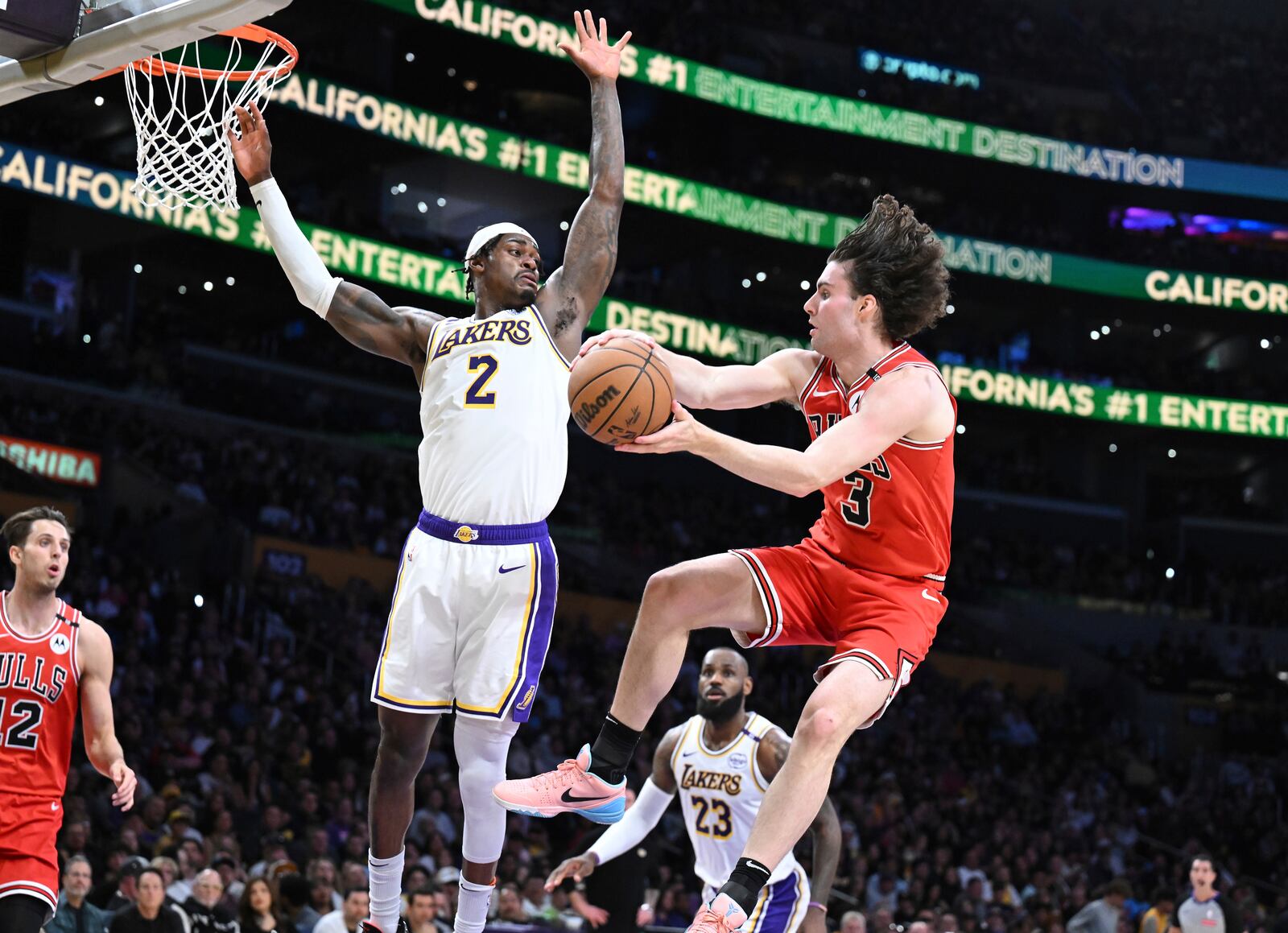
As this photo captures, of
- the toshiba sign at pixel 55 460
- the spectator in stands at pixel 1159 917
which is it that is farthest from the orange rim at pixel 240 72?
the toshiba sign at pixel 55 460

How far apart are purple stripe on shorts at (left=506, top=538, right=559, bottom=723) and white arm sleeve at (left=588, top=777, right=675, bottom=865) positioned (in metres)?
2.26

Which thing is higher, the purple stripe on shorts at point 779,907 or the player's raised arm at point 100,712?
the player's raised arm at point 100,712

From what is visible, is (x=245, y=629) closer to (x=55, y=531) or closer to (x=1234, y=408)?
(x=55, y=531)

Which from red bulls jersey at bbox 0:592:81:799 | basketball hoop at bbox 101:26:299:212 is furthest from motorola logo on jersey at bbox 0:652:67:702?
basketball hoop at bbox 101:26:299:212

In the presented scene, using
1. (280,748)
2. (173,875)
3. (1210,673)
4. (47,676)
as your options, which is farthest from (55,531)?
(1210,673)

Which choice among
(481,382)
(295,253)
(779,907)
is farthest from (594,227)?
(779,907)

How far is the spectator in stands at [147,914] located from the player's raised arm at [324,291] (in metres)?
4.52

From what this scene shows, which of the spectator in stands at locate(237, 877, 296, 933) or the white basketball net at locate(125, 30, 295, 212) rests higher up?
the white basketball net at locate(125, 30, 295, 212)

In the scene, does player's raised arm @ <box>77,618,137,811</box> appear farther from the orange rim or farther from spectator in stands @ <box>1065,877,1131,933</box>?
spectator in stands @ <box>1065,877,1131,933</box>

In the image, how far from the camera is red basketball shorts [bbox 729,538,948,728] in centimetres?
568

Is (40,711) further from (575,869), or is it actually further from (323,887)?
(323,887)

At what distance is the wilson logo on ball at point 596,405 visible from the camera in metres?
4.89

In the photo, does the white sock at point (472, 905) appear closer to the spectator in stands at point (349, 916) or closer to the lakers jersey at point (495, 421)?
the lakers jersey at point (495, 421)

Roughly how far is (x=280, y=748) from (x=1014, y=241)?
2131cm
